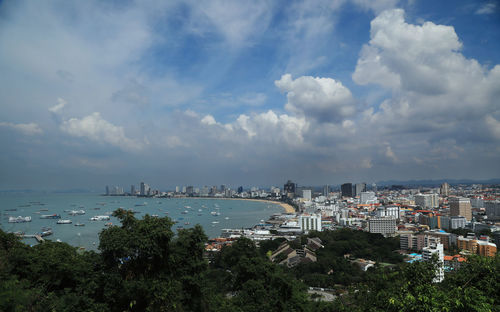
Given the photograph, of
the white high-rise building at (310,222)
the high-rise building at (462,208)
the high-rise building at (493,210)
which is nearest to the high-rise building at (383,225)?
the white high-rise building at (310,222)

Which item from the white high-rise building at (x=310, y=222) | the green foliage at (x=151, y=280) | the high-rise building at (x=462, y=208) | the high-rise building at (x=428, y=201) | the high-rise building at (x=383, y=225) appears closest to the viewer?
the green foliage at (x=151, y=280)

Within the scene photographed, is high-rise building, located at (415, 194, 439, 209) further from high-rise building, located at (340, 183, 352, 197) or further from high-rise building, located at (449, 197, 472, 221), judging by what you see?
high-rise building, located at (340, 183, 352, 197)

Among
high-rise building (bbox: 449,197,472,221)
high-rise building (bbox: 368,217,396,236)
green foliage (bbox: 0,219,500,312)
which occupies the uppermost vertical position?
green foliage (bbox: 0,219,500,312)

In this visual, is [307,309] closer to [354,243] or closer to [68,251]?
[68,251]

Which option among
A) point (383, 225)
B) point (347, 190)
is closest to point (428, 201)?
point (383, 225)

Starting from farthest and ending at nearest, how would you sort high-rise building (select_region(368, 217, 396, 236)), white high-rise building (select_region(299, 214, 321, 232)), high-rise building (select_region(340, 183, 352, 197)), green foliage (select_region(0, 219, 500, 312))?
high-rise building (select_region(340, 183, 352, 197)) < white high-rise building (select_region(299, 214, 321, 232)) < high-rise building (select_region(368, 217, 396, 236)) < green foliage (select_region(0, 219, 500, 312))

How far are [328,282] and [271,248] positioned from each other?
5.26m

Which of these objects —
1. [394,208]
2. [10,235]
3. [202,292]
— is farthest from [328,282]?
[394,208]

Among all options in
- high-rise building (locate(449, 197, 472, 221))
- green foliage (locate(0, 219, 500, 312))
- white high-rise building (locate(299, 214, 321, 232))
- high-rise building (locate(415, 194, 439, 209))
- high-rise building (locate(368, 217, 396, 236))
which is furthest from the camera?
high-rise building (locate(415, 194, 439, 209))

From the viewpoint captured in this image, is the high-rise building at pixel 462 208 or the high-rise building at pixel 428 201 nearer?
the high-rise building at pixel 462 208

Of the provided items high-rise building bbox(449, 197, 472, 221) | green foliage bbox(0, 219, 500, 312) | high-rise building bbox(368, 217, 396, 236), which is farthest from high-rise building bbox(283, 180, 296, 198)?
green foliage bbox(0, 219, 500, 312)

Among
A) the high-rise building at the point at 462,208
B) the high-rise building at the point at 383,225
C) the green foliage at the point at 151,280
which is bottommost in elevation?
the high-rise building at the point at 383,225

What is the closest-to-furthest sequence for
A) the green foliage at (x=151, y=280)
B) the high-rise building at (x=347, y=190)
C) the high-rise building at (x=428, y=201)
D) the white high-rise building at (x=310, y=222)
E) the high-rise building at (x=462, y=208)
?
1. the green foliage at (x=151, y=280)
2. the white high-rise building at (x=310, y=222)
3. the high-rise building at (x=462, y=208)
4. the high-rise building at (x=428, y=201)
5. the high-rise building at (x=347, y=190)

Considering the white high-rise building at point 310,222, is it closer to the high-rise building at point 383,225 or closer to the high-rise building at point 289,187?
the high-rise building at point 383,225
